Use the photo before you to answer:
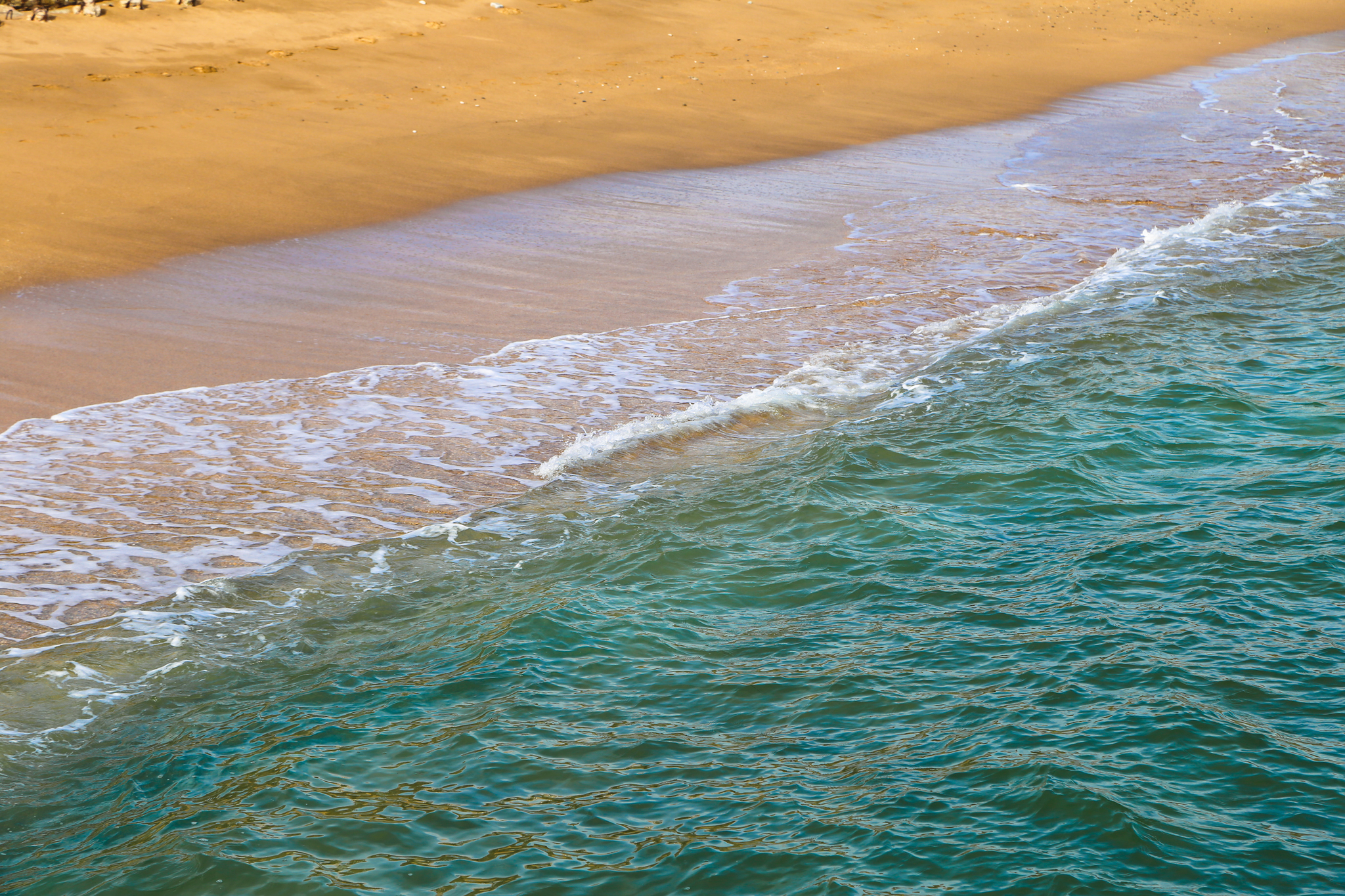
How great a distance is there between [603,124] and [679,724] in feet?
39.2

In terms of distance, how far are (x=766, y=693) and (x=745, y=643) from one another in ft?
1.36

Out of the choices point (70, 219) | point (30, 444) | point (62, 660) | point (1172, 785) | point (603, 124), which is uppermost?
point (603, 124)

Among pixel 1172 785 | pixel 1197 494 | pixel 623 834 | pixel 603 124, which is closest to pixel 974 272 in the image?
pixel 1197 494

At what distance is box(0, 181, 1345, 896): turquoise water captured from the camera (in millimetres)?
3754

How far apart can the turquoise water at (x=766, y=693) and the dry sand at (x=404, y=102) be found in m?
3.12

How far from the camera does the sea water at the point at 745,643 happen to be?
3801 mm

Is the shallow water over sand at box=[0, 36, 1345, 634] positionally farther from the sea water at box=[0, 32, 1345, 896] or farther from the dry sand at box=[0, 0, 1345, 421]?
the dry sand at box=[0, 0, 1345, 421]

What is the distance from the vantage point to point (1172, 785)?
4031 millimetres

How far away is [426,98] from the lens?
598 inches

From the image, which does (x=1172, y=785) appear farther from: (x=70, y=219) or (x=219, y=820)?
(x=70, y=219)

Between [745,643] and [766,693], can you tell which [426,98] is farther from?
[766,693]

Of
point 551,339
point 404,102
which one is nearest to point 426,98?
point 404,102

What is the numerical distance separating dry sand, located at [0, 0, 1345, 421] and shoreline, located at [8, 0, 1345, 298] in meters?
0.04

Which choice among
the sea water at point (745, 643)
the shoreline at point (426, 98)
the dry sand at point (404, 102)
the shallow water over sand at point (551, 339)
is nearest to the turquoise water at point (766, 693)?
the sea water at point (745, 643)
